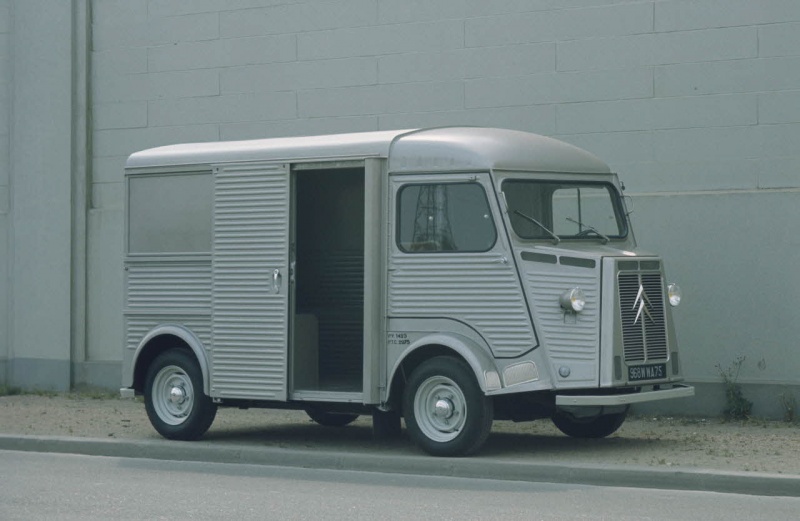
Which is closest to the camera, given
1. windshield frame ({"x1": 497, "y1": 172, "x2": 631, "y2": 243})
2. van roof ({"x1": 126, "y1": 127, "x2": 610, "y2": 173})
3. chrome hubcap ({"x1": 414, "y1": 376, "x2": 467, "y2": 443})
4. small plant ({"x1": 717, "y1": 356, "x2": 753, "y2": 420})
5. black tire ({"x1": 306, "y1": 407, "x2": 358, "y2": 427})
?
chrome hubcap ({"x1": 414, "y1": 376, "x2": 467, "y2": 443})

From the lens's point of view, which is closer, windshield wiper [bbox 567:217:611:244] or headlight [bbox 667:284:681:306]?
windshield wiper [bbox 567:217:611:244]

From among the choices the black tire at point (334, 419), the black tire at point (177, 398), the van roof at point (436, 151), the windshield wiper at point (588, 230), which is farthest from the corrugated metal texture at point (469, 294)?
the black tire at point (334, 419)

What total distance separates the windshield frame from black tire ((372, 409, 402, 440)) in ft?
7.13

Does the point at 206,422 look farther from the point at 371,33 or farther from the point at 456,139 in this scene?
the point at 371,33

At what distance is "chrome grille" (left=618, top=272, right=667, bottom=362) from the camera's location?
12141mm

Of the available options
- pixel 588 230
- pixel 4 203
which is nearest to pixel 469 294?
pixel 588 230

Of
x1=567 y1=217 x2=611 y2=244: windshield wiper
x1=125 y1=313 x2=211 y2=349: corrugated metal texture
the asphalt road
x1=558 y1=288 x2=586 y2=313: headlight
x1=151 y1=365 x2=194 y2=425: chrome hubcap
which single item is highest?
x1=567 y1=217 x2=611 y2=244: windshield wiper

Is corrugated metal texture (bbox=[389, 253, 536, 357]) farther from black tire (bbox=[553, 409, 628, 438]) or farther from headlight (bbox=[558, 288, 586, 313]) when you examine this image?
black tire (bbox=[553, 409, 628, 438])

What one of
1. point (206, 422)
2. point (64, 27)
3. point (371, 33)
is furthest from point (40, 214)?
point (206, 422)

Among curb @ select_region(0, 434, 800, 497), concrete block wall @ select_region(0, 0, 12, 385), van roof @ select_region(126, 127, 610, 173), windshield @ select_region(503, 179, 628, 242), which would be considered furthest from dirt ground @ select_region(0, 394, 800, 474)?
van roof @ select_region(126, 127, 610, 173)

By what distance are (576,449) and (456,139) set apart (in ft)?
9.88

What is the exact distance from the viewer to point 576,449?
41.8ft

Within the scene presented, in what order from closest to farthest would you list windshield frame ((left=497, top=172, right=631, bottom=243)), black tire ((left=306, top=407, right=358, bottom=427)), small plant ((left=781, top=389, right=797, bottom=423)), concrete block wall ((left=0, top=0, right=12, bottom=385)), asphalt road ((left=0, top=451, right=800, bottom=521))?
asphalt road ((left=0, top=451, right=800, bottom=521)) → windshield frame ((left=497, top=172, right=631, bottom=243)) → small plant ((left=781, top=389, right=797, bottom=423)) → black tire ((left=306, top=407, right=358, bottom=427)) → concrete block wall ((left=0, top=0, right=12, bottom=385))

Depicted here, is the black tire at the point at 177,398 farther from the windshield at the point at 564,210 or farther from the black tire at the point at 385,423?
the windshield at the point at 564,210
